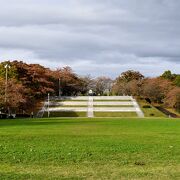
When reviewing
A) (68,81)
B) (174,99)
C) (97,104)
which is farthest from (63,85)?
(174,99)

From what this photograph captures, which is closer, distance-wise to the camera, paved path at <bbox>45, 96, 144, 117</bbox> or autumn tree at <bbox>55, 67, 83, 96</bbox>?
paved path at <bbox>45, 96, 144, 117</bbox>

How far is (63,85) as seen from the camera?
122 meters

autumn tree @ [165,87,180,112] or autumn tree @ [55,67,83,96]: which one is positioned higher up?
autumn tree @ [55,67,83,96]

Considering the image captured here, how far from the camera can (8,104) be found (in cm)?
7600

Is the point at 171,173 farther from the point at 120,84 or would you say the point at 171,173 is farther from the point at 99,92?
the point at 99,92

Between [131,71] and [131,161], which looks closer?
[131,161]

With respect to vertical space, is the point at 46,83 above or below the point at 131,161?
above

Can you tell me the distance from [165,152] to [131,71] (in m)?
126

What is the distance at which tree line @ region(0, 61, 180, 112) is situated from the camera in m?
79.8

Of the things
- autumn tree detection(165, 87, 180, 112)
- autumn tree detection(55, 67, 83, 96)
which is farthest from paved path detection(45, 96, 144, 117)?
autumn tree detection(55, 67, 83, 96)

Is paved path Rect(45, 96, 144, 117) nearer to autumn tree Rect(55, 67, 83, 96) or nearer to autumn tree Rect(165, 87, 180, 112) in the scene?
autumn tree Rect(165, 87, 180, 112)

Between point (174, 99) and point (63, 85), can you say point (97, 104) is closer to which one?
point (174, 99)

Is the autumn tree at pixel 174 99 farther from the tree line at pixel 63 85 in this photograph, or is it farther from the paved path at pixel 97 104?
the paved path at pixel 97 104

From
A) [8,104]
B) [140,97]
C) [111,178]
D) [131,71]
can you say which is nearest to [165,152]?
[111,178]
